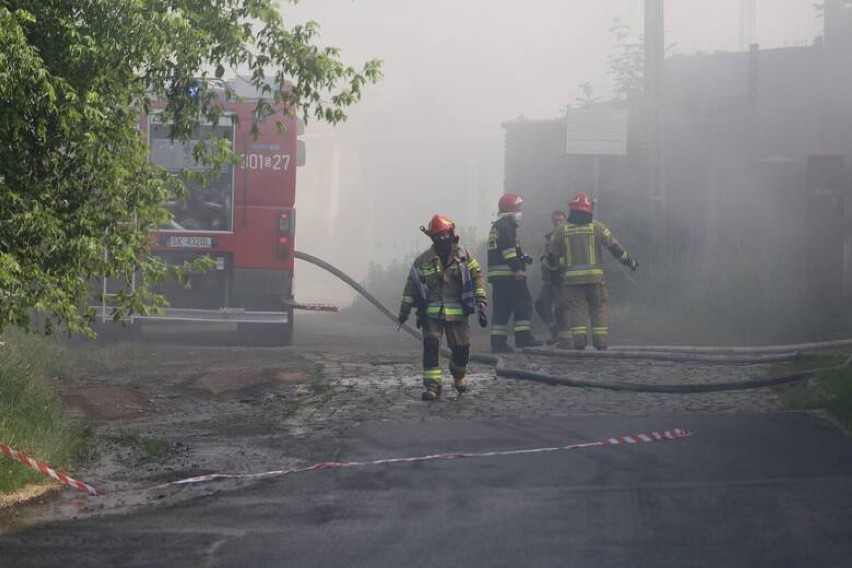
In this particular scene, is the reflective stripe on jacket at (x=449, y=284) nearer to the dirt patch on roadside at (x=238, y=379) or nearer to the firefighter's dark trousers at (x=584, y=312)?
the dirt patch on roadside at (x=238, y=379)

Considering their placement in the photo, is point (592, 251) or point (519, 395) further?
point (592, 251)

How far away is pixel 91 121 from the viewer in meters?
6.27

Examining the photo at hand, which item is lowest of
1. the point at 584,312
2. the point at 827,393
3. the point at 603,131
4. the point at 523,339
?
the point at 827,393

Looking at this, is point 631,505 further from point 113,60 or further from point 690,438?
point 113,60

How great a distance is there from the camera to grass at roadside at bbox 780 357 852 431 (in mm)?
8359

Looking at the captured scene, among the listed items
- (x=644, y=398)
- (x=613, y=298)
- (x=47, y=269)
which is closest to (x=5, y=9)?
(x=47, y=269)

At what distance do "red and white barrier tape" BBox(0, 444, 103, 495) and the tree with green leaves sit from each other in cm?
68

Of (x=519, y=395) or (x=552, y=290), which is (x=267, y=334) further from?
(x=519, y=395)

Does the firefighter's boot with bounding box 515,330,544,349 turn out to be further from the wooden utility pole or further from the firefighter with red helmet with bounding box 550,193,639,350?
the wooden utility pole

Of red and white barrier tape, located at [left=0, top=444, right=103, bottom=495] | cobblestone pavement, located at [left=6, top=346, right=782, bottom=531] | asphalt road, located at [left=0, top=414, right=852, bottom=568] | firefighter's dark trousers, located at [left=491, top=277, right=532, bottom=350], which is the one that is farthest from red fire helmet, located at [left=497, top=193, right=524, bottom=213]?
red and white barrier tape, located at [left=0, top=444, right=103, bottom=495]

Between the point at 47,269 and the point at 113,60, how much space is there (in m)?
1.12

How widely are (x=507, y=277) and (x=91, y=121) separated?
786 cm

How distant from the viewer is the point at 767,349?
12.0m

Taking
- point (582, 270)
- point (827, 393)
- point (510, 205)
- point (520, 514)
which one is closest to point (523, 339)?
point (582, 270)
